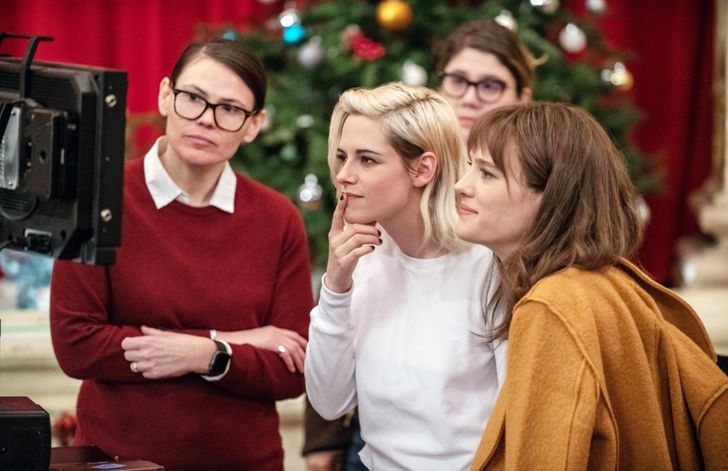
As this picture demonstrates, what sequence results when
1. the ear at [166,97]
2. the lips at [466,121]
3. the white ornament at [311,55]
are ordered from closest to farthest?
the ear at [166,97] < the lips at [466,121] < the white ornament at [311,55]

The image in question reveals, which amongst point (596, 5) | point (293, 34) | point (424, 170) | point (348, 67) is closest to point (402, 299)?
point (424, 170)

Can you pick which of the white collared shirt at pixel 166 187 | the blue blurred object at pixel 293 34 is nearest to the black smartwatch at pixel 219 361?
the white collared shirt at pixel 166 187

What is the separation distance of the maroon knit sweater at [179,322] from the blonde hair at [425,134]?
13.8 inches

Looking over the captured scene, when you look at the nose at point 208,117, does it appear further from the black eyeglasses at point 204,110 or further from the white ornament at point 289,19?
the white ornament at point 289,19

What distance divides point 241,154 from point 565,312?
284cm

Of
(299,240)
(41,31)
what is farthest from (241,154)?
(299,240)

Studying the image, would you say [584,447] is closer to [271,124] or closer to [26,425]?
[26,425]

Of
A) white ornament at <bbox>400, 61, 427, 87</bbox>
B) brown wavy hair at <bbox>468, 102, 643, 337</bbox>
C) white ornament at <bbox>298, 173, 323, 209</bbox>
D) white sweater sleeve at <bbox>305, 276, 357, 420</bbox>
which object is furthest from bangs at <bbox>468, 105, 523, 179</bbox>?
white ornament at <bbox>298, 173, 323, 209</bbox>

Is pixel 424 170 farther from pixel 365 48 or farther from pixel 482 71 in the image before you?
pixel 365 48

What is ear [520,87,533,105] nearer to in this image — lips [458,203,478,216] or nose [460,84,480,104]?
nose [460,84,480,104]

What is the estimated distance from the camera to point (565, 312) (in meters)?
1.85

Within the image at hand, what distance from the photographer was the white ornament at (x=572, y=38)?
454 cm

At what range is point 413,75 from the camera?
4180 millimetres

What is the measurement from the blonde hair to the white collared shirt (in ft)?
1.06
